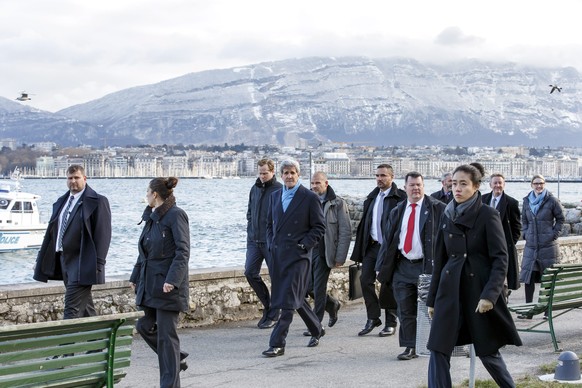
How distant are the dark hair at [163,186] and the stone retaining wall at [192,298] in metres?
2.80

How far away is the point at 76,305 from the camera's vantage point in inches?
354

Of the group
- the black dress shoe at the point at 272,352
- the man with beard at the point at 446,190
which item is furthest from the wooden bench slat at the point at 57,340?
the man with beard at the point at 446,190

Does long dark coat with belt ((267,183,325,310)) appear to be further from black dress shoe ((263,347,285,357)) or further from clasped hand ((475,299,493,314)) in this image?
clasped hand ((475,299,493,314))

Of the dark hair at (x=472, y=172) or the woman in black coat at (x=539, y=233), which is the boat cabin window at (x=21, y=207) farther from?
the dark hair at (x=472, y=172)

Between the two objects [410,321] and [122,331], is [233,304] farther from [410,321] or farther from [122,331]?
[122,331]

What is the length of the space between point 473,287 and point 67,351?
274 centimetres

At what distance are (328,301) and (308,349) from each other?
1.59 metres

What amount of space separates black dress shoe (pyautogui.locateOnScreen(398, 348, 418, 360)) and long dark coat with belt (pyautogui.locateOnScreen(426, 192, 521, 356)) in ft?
8.21

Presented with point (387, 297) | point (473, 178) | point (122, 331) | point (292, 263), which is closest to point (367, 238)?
point (387, 297)

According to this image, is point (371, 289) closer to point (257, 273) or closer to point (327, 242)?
point (327, 242)

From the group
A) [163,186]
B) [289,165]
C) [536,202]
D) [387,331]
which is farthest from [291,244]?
[536,202]

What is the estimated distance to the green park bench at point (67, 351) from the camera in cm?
559

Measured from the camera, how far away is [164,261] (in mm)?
7895

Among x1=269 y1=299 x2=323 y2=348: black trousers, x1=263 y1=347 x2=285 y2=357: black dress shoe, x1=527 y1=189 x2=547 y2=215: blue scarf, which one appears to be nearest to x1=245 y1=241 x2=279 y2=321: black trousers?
x1=269 y1=299 x2=323 y2=348: black trousers
